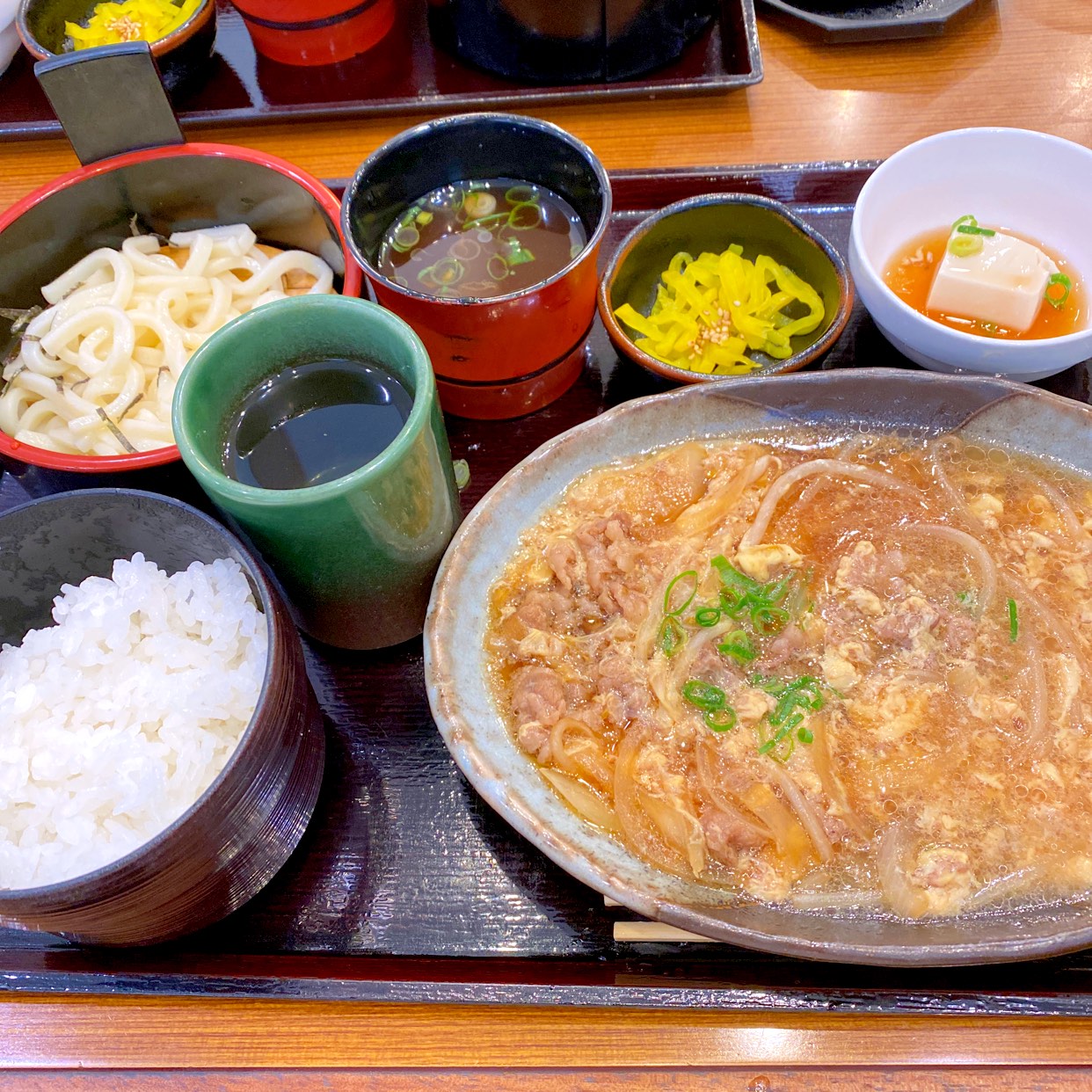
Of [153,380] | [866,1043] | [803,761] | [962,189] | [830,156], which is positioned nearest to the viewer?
[866,1043]

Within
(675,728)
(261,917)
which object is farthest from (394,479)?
(261,917)

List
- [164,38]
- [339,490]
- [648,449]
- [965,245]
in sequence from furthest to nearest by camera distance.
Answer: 1. [164,38]
2. [965,245]
3. [648,449]
4. [339,490]

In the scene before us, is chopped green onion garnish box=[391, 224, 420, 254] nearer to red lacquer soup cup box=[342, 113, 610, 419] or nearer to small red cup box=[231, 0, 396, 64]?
red lacquer soup cup box=[342, 113, 610, 419]

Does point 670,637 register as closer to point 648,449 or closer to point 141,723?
point 648,449

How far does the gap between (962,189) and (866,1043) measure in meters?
1.93

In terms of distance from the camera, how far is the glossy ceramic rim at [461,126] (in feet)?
5.72

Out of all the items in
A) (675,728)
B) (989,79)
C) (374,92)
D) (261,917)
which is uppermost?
(374,92)

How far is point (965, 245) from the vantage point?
1.99m

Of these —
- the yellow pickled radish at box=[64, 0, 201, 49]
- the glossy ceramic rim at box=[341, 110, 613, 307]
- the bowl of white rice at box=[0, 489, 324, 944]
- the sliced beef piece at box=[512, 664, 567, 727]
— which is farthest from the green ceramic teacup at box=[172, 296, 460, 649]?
the yellow pickled radish at box=[64, 0, 201, 49]

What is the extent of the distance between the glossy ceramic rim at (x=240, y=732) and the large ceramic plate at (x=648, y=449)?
31 centimetres

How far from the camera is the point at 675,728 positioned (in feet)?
5.09

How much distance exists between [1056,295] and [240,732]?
2.01 meters

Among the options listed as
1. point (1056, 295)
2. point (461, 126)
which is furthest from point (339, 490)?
point (1056, 295)

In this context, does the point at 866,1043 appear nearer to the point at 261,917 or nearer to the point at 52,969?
the point at 261,917
